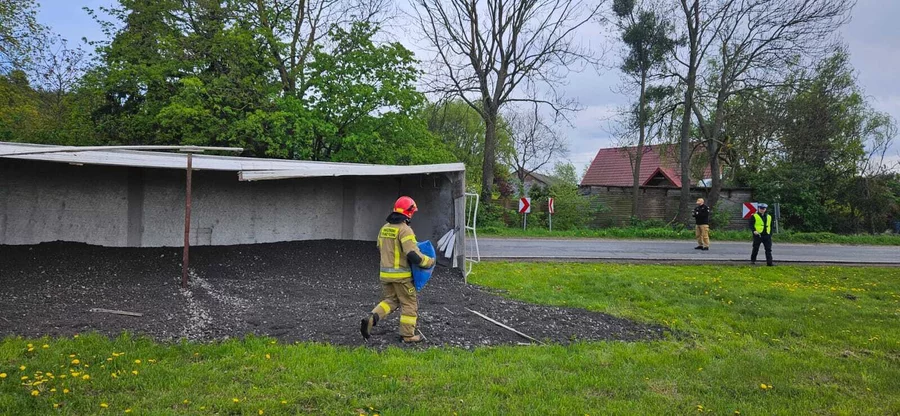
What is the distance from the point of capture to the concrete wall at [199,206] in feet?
31.0

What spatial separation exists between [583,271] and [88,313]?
31.3 ft

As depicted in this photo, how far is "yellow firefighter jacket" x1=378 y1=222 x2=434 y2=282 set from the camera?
6.23 meters

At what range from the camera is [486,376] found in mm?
5273

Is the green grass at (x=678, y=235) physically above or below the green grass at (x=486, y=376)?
above

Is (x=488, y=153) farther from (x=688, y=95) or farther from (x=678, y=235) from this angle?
(x=688, y=95)

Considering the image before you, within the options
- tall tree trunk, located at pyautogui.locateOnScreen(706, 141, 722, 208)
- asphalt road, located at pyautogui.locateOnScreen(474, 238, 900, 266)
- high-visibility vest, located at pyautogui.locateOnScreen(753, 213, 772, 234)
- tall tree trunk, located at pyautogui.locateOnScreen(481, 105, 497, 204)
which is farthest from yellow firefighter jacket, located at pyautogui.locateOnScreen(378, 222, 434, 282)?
tall tree trunk, located at pyautogui.locateOnScreen(706, 141, 722, 208)

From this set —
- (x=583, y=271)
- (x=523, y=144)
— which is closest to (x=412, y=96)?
(x=583, y=271)

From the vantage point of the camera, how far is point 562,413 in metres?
4.48

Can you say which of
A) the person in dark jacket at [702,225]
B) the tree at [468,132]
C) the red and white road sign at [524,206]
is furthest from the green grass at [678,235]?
the tree at [468,132]

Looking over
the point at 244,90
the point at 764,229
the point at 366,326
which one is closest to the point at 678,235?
the point at 764,229

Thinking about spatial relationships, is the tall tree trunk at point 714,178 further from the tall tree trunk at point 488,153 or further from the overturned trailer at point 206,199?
the overturned trailer at point 206,199

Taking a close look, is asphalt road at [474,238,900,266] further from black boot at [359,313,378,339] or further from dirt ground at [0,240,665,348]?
black boot at [359,313,378,339]

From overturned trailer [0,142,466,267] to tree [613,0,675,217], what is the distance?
18.9 metres

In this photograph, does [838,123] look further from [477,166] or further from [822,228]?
[477,166]
